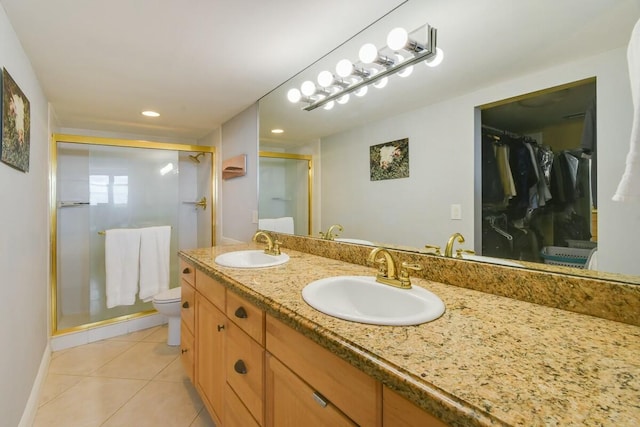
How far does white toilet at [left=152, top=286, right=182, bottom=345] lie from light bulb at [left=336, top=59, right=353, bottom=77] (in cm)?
194

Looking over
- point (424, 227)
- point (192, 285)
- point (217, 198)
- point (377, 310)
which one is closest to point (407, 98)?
point (424, 227)

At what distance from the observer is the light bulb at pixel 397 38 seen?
3.92 feet

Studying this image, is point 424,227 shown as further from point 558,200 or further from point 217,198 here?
point 217,198

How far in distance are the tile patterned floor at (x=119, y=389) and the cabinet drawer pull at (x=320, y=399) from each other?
1196 mm

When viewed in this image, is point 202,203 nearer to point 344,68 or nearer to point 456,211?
point 344,68

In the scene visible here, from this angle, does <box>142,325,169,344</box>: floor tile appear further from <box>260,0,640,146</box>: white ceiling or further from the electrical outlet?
the electrical outlet

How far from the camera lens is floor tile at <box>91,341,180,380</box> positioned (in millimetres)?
1978

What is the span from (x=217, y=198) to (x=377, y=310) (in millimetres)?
2427

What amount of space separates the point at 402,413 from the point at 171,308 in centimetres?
225

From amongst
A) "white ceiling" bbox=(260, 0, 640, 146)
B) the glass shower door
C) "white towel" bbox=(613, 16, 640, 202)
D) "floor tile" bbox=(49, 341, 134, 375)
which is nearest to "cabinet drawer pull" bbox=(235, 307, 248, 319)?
"white ceiling" bbox=(260, 0, 640, 146)

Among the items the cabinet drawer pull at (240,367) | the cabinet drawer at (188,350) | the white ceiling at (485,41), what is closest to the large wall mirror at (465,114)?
the white ceiling at (485,41)

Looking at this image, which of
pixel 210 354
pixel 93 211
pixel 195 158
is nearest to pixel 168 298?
pixel 210 354

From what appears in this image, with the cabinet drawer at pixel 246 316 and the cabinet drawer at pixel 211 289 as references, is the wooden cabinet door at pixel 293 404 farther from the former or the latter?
the cabinet drawer at pixel 211 289

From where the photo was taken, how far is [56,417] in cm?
156
